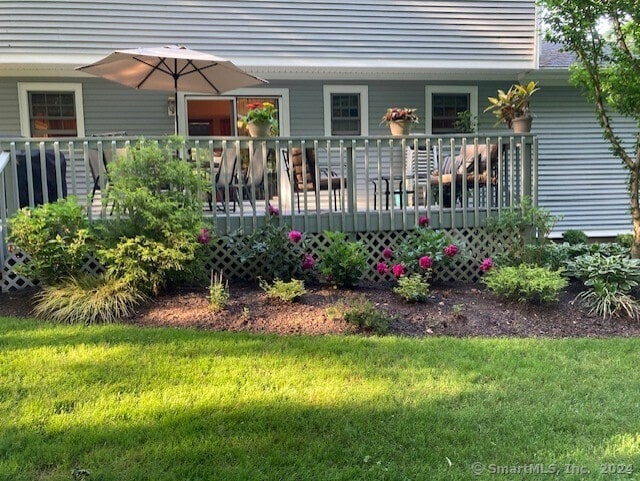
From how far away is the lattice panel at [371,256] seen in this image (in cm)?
552

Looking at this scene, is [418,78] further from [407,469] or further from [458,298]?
[407,469]

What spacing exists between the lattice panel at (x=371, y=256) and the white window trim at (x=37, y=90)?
3961 millimetres

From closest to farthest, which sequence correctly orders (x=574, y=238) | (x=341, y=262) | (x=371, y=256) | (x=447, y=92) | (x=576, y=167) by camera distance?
(x=341, y=262) → (x=371, y=256) → (x=574, y=238) → (x=447, y=92) → (x=576, y=167)

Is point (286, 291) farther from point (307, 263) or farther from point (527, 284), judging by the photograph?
point (527, 284)

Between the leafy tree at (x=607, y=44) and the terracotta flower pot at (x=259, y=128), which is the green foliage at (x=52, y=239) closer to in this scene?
the terracotta flower pot at (x=259, y=128)

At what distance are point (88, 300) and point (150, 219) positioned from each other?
0.86 metres

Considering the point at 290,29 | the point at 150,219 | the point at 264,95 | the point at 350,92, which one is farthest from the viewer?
the point at 350,92

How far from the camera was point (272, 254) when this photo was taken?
220 inches

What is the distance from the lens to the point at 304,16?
884cm

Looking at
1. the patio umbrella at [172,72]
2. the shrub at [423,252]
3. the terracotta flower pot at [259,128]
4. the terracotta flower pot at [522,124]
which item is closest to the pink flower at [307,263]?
the shrub at [423,252]

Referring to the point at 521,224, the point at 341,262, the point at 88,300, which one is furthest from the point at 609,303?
the point at 88,300

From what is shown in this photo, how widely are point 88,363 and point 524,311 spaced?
3.70 m

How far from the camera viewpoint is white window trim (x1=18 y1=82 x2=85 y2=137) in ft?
28.3

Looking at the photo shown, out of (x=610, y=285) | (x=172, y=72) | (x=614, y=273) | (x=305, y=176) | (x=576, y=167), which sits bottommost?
(x=610, y=285)
